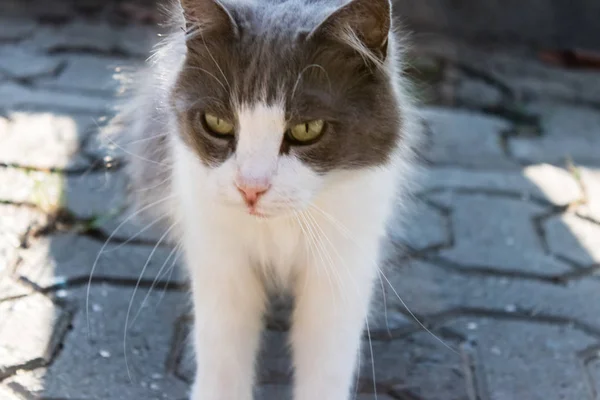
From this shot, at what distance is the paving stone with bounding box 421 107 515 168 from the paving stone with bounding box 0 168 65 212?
1.32 m

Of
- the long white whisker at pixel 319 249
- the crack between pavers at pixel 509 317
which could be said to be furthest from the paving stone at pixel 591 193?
the long white whisker at pixel 319 249

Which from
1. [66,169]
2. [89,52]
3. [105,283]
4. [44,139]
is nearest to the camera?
[105,283]

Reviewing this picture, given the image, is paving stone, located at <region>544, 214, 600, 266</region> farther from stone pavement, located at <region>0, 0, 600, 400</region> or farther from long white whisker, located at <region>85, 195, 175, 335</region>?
long white whisker, located at <region>85, 195, 175, 335</region>

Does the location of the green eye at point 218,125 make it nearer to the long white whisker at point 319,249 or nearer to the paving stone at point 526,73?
the long white whisker at point 319,249

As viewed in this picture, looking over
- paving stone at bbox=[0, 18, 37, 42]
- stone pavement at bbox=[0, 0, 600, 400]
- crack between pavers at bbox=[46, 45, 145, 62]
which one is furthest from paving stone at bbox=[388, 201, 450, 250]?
paving stone at bbox=[0, 18, 37, 42]

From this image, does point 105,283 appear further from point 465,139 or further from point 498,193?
point 465,139

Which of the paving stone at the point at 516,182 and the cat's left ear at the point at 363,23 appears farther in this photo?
the paving stone at the point at 516,182

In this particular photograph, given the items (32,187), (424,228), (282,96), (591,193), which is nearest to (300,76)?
(282,96)

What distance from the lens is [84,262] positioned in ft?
6.31

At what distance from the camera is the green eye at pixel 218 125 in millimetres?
1229

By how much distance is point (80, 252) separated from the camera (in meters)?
1.96

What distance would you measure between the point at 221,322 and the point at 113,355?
1.12 feet

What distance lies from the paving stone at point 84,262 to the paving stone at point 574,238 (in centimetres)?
118

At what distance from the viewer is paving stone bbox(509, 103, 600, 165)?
2828 millimetres
